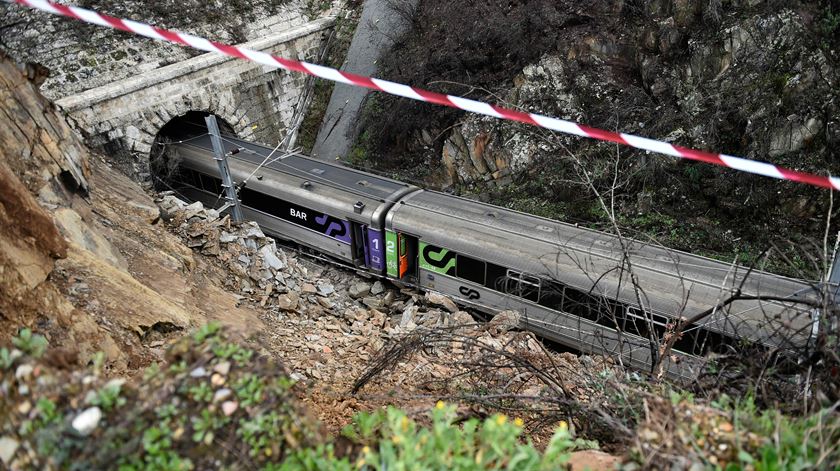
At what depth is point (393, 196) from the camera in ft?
33.1

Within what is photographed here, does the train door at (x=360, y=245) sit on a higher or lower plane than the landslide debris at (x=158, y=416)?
lower

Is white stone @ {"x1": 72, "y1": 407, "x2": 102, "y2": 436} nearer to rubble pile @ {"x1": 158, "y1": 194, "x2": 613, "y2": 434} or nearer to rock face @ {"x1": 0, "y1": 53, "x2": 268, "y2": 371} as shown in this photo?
rock face @ {"x1": 0, "y1": 53, "x2": 268, "y2": 371}

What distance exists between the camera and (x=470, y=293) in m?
9.41

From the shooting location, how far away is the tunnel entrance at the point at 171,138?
12.2 meters

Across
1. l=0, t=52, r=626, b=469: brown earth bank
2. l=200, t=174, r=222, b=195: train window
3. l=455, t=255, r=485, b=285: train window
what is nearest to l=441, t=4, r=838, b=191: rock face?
l=455, t=255, r=485, b=285: train window

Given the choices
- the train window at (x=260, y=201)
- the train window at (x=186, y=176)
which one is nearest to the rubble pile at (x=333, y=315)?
the train window at (x=260, y=201)

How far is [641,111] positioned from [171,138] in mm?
10744

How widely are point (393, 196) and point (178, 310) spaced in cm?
484

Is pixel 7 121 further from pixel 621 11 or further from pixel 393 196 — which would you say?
pixel 621 11

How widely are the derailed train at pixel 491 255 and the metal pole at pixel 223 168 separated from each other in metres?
0.45

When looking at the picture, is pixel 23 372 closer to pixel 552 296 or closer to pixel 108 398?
pixel 108 398

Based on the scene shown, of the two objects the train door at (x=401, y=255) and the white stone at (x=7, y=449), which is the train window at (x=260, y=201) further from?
the white stone at (x=7, y=449)

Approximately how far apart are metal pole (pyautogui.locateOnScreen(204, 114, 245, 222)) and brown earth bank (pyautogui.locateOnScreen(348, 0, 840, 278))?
415cm

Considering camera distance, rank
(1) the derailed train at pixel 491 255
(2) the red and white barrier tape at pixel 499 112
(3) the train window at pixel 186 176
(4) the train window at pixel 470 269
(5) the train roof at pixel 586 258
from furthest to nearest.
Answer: (3) the train window at pixel 186 176, (4) the train window at pixel 470 269, (1) the derailed train at pixel 491 255, (5) the train roof at pixel 586 258, (2) the red and white barrier tape at pixel 499 112
